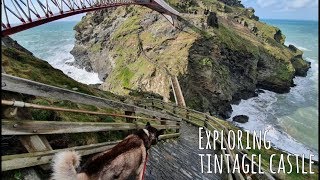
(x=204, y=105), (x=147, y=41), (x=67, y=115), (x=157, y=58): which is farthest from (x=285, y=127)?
(x=67, y=115)

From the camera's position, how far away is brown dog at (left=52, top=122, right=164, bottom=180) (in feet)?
12.6

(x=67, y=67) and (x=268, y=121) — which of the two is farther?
(x=67, y=67)

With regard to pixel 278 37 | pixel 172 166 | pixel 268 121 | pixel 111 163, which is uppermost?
pixel 278 37

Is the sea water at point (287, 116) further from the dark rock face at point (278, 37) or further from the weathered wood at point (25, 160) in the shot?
the weathered wood at point (25, 160)

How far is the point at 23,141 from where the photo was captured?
4.67m

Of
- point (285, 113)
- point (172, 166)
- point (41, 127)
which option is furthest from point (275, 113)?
point (41, 127)

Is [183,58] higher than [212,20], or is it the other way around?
[212,20]

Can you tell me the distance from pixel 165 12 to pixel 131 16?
1473cm

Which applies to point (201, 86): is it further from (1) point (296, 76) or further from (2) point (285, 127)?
(1) point (296, 76)

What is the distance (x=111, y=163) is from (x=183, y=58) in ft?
169

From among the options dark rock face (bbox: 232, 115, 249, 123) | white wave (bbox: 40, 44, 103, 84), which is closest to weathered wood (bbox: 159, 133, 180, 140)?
dark rock face (bbox: 232, 115, 249, 123)

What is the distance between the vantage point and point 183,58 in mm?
55594

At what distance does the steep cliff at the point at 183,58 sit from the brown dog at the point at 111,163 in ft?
130

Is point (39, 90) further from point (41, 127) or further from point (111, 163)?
point (111, 163)
